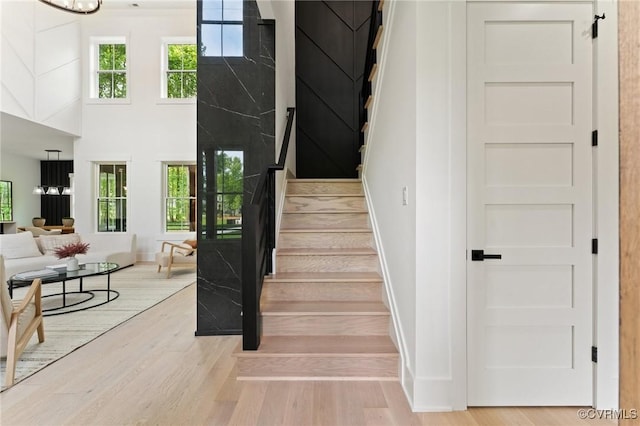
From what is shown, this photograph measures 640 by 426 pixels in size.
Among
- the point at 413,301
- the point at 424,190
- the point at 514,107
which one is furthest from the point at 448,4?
the point at 413,301

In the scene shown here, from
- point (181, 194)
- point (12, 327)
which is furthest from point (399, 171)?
point (181, 194)

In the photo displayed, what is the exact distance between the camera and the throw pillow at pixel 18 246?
514 cm

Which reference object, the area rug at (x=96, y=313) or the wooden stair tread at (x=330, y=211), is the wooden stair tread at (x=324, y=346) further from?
the area rug at (x=96, y=313)

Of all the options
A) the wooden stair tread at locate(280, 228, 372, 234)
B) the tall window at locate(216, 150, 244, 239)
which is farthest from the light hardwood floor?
the wooden stair tread at locate(280, 228, 372, 234)

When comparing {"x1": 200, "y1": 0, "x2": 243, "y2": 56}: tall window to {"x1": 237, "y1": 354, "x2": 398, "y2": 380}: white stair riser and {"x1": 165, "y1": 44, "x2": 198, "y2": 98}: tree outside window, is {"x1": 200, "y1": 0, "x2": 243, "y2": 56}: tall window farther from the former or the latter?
{"x1": 165, "y1": 44, "x2": 198, "y2": 98}: tree outside window

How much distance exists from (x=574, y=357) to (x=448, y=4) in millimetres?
2182

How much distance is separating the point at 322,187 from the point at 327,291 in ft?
5.33

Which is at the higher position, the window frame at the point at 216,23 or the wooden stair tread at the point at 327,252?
the window frame at the point at 216,23

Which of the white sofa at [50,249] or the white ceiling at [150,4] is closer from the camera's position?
the white sofa at [50,249]

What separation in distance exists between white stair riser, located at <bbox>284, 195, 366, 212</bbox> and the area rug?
2.24 meters

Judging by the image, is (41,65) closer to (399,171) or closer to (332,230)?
(332,230)

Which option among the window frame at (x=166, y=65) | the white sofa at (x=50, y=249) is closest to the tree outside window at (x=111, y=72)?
the window frame at (x=166, y=65)

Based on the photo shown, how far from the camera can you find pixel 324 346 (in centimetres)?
216

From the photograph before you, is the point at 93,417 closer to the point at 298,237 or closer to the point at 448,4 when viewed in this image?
the point at 298,237
